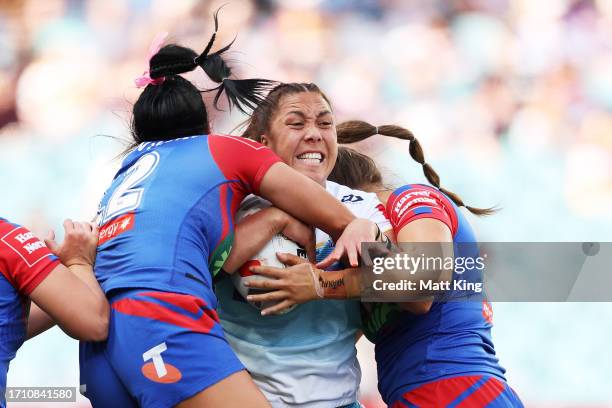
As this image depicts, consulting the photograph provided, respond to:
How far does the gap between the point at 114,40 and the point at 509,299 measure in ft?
10.3

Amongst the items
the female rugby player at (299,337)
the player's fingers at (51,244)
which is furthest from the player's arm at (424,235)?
the player's fingers at (51,244)

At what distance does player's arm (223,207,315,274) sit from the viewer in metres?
2.25

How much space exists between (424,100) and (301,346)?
4101mm

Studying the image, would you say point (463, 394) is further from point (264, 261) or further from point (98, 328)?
point (98, 328)

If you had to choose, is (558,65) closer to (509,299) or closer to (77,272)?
(509,299)

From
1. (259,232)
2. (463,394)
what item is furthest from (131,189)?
(463,394)

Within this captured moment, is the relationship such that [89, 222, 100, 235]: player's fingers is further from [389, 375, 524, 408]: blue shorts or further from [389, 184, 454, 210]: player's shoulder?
[389, 375, 524, 408]: blue shorts

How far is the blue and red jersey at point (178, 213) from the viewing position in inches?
81.4

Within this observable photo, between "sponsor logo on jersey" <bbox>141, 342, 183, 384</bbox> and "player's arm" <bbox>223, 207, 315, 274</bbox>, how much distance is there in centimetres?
34

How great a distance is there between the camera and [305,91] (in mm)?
2828

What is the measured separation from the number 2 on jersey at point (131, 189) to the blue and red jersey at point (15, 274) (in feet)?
0.75

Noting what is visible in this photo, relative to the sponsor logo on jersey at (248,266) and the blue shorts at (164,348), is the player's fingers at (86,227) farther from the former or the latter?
the sponsor logo on jersey at (248,266)

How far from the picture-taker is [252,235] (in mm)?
2260

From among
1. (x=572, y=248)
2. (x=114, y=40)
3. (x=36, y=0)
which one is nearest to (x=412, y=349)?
(x=572, y=248)
